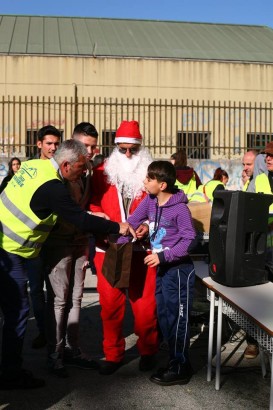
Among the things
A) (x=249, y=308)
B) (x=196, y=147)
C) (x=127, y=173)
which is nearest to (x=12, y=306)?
(x=127, y=173)

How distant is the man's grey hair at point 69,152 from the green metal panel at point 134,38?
60.7ft

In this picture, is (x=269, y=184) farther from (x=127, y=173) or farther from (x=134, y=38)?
(x=134, y=38)

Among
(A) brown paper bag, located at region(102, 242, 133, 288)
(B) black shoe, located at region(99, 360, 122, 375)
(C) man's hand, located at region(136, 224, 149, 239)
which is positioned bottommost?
(B) black shoe, located at region(99, 360, 122, 375)

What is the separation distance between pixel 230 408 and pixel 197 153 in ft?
42.5

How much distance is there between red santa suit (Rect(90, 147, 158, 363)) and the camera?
4895mm

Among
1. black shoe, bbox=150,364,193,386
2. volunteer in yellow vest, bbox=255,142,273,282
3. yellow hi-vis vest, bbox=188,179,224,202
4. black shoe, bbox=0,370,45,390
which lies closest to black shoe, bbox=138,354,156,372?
black shoe, bbox=150,364,193,386

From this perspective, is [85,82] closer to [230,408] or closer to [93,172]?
[93,172]

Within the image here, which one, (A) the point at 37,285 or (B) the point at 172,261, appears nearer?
(B) the point at 172,261

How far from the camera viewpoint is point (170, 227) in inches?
181

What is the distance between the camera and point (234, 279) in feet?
14.4

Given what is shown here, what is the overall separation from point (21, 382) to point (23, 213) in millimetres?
1249

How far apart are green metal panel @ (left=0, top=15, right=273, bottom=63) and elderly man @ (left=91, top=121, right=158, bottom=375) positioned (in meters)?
18.0

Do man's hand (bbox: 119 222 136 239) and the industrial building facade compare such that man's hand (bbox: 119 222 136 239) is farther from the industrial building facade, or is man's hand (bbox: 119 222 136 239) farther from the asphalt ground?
the industrial building facade

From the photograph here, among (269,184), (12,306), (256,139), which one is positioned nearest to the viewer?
(12,306)
